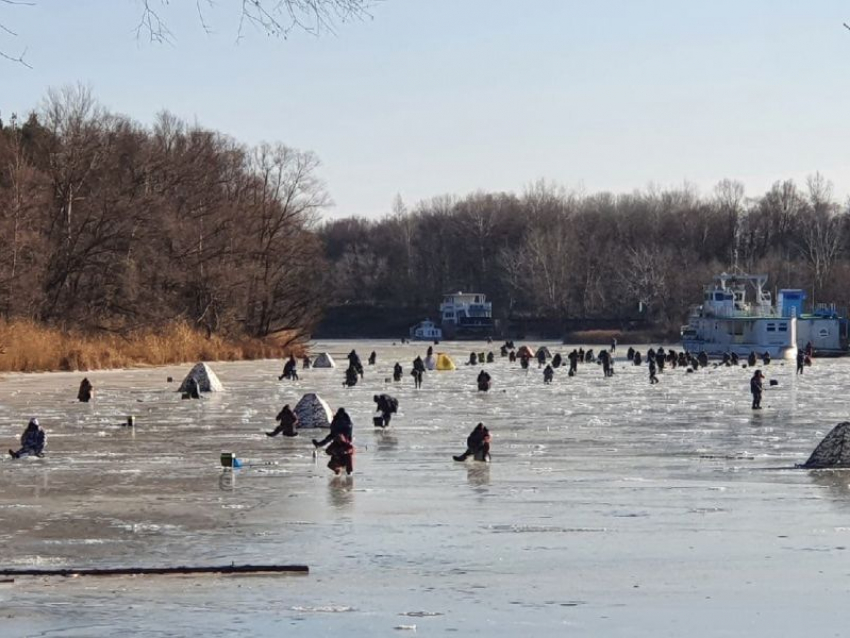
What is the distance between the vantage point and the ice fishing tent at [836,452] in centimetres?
2072

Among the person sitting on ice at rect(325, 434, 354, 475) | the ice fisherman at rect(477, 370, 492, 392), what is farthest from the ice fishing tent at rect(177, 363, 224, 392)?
the person sitting on ice at rect(325, 434, 354, 475)

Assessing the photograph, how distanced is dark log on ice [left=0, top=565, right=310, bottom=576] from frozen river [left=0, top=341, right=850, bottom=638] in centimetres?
23

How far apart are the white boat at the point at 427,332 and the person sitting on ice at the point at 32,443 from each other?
109353mm

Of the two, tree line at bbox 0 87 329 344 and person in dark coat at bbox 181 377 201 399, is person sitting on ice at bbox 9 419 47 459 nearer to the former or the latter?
person in dark coat at bbox 181 377 201 399

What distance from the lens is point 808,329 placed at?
9188 centimetres

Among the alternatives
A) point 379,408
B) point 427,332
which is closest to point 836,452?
point 379,408

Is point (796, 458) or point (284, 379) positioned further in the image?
point (284, 379)

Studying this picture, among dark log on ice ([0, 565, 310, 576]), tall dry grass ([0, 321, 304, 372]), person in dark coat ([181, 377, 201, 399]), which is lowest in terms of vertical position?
dark log on ice ([0, 565, 310, 576])

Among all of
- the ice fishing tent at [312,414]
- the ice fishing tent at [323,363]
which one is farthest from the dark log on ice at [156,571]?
the ice fishing tent at [323,363]

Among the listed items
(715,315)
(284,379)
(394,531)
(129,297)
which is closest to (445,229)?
(715,315)

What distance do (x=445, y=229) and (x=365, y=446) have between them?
129663 millimetres

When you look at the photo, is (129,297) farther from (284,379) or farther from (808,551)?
(808,551)

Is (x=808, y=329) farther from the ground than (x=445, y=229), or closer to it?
closer to it

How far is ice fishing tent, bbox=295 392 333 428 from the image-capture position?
28656 millimetres
